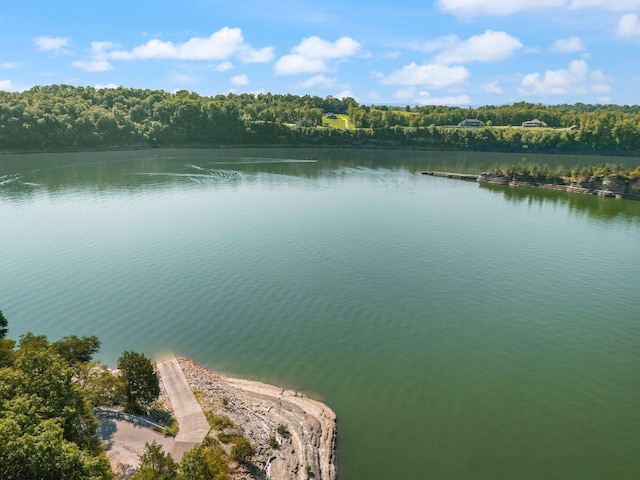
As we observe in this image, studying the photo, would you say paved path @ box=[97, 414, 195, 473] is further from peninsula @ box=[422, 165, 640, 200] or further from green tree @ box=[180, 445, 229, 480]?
peninsula @ box=[422, 165, 640, 200]

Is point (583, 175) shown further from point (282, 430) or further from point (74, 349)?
point (74, 349)

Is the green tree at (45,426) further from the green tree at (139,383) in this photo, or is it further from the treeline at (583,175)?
the treeline at (583,175)

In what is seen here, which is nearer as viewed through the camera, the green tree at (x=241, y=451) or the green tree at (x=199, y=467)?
the green tree at (x=199, y=467)

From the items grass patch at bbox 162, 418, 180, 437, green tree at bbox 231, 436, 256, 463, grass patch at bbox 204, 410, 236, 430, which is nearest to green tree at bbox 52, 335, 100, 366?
grass patch at bbox 162, 418, 180, 437

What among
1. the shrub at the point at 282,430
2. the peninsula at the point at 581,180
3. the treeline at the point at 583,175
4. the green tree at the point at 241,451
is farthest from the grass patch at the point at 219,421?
the treeline at the point at 583,175

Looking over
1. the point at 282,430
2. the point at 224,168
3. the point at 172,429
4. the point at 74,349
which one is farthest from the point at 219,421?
the point at 224,168

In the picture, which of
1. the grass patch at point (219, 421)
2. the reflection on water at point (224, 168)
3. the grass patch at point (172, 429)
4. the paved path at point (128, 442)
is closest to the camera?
the paved path at point (128, 442)
